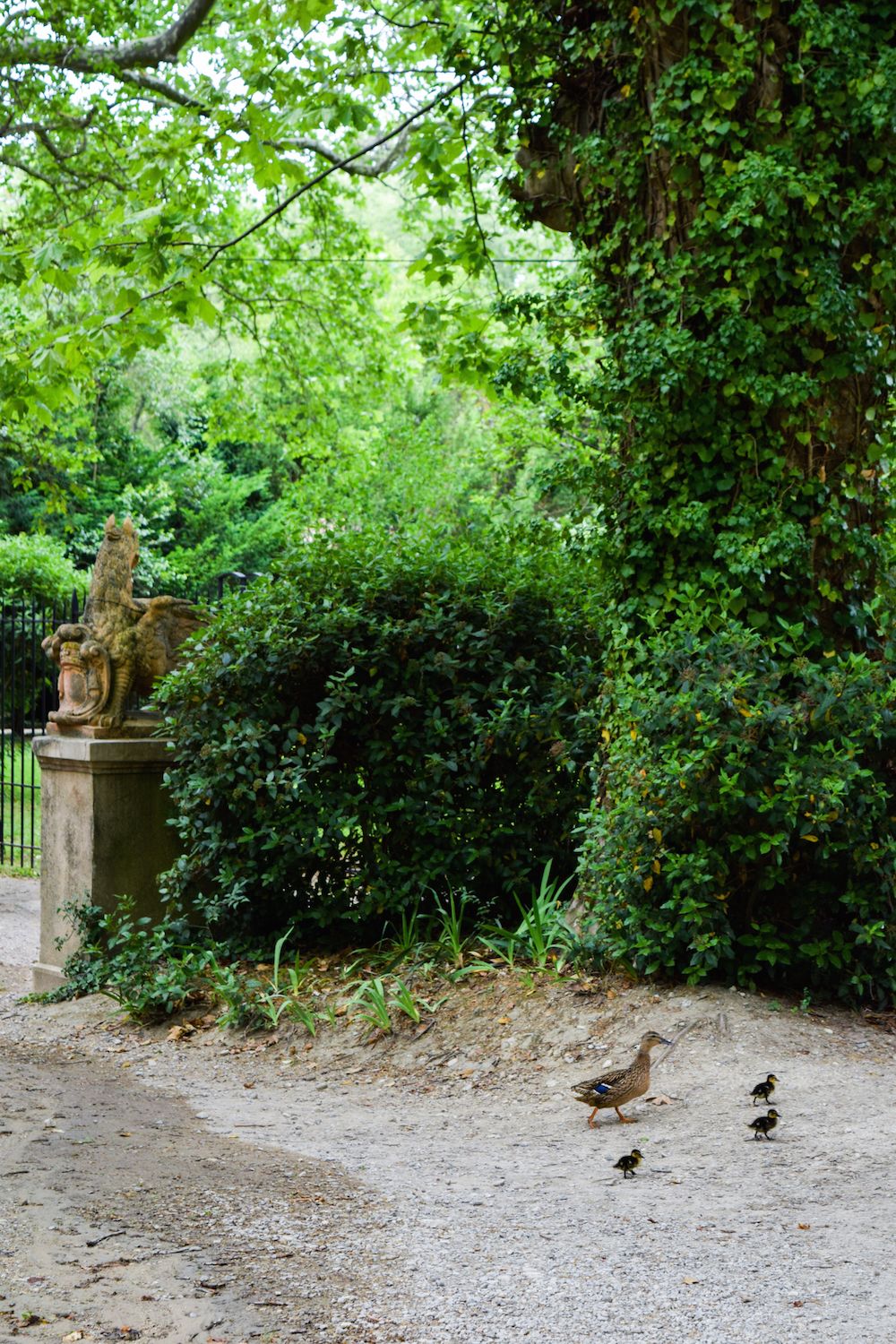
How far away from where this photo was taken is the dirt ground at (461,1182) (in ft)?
11.0

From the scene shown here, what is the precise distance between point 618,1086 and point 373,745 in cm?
271

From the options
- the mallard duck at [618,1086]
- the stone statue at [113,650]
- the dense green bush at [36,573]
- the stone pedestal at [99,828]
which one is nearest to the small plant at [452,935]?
the mallard duck at [618,1086]

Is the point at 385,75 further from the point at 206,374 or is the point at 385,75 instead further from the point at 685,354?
the point at 206,374

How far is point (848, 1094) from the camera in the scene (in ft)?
16.2

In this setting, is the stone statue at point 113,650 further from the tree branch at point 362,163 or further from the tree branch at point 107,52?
the tree branch at point 362,163

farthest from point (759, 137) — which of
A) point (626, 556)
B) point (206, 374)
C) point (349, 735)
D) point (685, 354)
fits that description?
point (206, 374)

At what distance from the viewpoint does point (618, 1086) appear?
488 centimetres

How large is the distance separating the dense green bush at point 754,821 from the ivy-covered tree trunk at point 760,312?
0.41 meters

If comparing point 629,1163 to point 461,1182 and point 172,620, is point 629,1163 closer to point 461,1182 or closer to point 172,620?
point 461,1182

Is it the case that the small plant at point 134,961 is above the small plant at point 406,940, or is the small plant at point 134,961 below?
below

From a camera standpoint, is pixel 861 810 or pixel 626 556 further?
pixel 626 556

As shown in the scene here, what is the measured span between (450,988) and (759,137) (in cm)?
417

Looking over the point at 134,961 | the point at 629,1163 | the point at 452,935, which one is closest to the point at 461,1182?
the point at 629,1163

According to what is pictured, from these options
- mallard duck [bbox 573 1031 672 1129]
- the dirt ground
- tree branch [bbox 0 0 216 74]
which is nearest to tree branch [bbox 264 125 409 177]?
tree branch [bbox 0 0 216 74]
